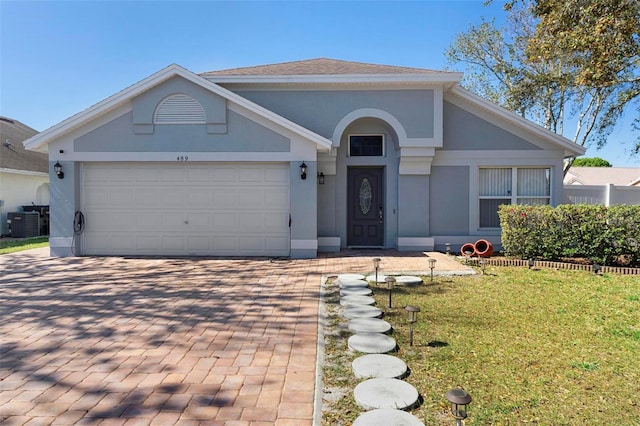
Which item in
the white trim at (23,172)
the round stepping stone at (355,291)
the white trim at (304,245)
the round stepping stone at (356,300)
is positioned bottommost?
the round stepping stone at (356,300)

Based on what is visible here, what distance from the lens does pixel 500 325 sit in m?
5.34

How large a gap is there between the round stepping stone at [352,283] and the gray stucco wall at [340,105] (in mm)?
5526

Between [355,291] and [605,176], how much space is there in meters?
36.0

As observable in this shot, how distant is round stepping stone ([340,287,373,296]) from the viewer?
22.6 ft

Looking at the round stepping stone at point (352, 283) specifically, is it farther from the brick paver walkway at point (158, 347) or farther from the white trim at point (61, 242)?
the white trim at point (61, 242)

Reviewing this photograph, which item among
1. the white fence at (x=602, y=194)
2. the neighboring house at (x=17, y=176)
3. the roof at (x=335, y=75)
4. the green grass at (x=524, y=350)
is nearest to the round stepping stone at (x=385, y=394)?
the green grass at (x=524, y=350)

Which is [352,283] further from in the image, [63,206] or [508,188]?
[63,206]

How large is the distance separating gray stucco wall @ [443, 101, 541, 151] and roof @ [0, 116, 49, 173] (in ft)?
58.3

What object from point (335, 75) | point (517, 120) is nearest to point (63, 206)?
point (335, 75)

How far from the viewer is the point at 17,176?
1773 cm

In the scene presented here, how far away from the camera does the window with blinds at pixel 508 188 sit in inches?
493

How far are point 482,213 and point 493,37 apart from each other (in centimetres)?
1509

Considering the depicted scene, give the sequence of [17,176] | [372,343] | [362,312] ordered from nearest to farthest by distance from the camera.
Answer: [372,343] < [362,312] < [17,176]

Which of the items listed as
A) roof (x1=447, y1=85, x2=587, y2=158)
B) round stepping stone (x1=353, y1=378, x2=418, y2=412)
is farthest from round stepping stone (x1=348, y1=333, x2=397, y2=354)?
roof (x1=447, y1=85, x2=587, y2=158)
